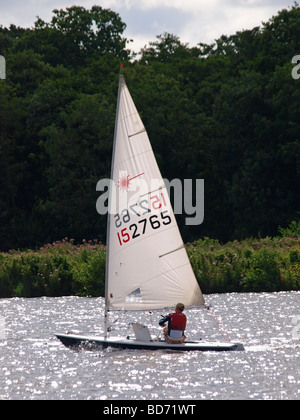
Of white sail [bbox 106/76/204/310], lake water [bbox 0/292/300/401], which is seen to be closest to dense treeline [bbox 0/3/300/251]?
lake water [bbox 0/292/300/401]

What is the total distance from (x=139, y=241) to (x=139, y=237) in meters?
0.11

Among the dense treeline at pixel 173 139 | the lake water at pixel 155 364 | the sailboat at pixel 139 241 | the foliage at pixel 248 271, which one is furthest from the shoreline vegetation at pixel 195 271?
the dense treeline at pixel 173 139

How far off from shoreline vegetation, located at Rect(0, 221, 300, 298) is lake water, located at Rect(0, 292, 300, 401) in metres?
6.24

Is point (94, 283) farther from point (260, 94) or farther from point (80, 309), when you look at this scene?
point (260, 94)

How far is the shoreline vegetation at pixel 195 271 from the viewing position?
38.6 meters

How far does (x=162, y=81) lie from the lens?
67.7 meters

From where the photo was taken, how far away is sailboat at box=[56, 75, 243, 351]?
22250mm

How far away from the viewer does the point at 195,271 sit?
38406 millimetres

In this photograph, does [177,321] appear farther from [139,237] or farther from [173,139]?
[173,139]

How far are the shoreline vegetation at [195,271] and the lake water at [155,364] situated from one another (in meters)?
6.24

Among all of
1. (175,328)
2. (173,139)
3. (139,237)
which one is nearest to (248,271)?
(139,237)

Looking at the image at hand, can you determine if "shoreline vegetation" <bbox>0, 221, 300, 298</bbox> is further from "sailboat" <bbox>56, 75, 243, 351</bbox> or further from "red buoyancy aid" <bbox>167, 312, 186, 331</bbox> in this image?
"red buoyancy aid" <bbox>167, 312, 186, 331</bbox>

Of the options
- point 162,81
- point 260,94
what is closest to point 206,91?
point 162,81

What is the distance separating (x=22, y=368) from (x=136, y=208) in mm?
5287
